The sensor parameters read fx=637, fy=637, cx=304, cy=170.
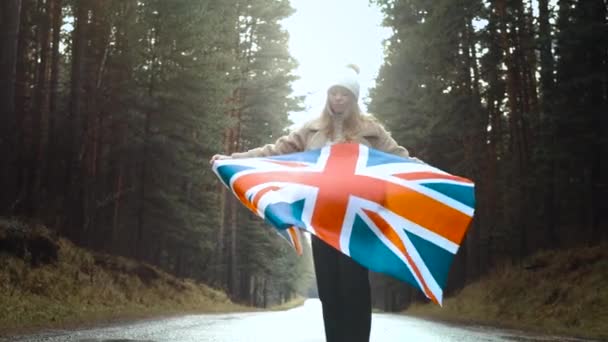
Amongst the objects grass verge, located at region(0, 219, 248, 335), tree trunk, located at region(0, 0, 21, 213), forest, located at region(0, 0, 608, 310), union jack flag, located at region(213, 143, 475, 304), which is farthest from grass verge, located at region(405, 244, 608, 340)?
tree trunk, located at region(0, 0, 21, 213)

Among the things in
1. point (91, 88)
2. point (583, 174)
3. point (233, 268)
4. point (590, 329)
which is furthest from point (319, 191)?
point (233, 268)

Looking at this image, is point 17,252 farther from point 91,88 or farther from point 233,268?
point 233,268

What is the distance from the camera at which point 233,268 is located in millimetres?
32719

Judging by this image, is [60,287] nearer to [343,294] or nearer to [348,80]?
[343,294]

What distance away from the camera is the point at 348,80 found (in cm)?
439

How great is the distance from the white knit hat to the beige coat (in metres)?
0.25

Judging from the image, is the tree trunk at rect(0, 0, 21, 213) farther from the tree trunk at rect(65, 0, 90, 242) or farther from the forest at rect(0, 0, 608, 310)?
the tree trunk at rect(65, 0, 90, 242)

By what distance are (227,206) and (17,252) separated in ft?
75.7

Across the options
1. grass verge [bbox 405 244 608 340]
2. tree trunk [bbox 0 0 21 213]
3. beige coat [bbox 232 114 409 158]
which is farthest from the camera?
tree trunk [bbox 0 0 21 213]

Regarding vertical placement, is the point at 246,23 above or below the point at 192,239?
above

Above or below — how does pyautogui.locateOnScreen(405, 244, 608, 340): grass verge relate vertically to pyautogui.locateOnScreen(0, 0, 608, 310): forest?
below

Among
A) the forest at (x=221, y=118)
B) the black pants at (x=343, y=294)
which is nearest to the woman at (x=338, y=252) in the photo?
the black pants at (x=343, y=294)

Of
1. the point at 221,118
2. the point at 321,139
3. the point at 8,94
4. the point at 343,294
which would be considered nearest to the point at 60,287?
the point at 8,94

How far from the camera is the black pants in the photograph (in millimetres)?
4172
